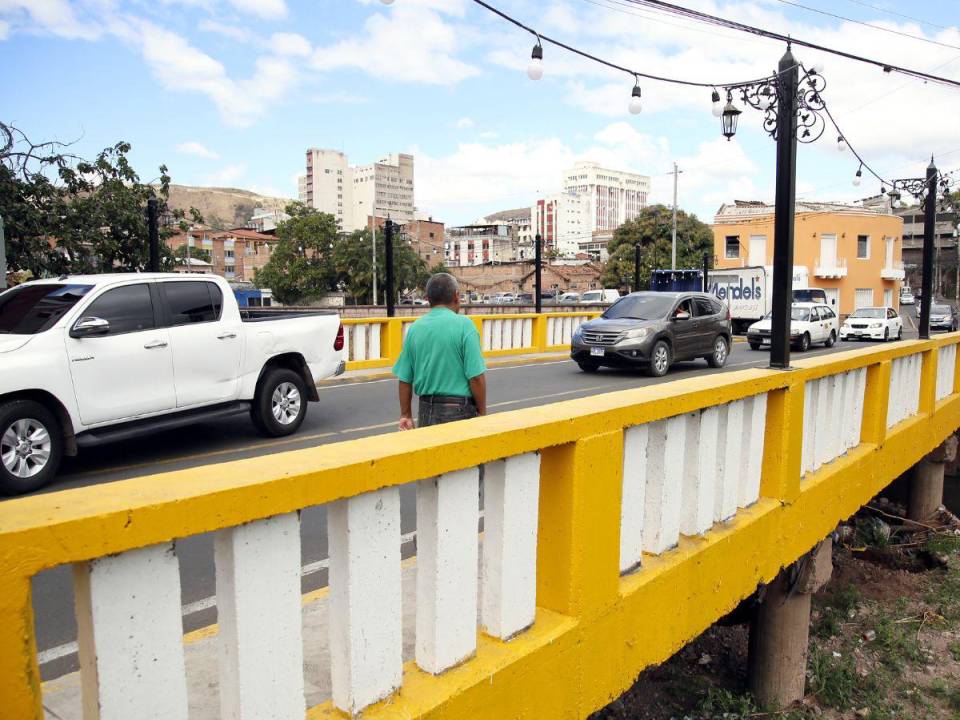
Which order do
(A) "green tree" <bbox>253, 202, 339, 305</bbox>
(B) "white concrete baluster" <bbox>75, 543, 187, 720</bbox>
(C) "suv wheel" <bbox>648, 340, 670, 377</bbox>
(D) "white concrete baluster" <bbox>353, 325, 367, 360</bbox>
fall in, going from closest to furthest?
(B) "white concrete baluster" <bbox>75, 543, 187, 720</bbox>
(D) "white concrete baluster" <bbox>353, 325, 367, 360</bbox>
(C) "suv wheel" <bbox>648, 340, 670, 377</bbox>
(A) "green tree" <bbox>253, 202, 339, 305</bbox>

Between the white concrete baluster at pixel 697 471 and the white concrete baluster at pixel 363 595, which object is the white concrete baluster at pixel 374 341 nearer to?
the white concrete baluster at pixel 697 471

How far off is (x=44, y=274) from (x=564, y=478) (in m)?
14.2

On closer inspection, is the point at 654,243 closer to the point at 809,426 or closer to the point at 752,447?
the point at 809,426

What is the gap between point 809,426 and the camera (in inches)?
191

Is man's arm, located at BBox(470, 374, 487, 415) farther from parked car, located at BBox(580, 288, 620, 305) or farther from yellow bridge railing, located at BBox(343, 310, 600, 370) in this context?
parked car, located at BBox(580, 288, 620, 305)

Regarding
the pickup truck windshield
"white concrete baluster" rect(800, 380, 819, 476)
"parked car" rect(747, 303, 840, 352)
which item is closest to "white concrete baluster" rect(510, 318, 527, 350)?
"parked car" rect(747, 303, 840, 352)

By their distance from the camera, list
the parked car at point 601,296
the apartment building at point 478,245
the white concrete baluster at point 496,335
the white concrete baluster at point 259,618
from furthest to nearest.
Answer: the apartment building at point 478,245 < the parked car at point 601,296 < the white concrete baluster at point 496,335 < the white concrete baluster at point 259,618

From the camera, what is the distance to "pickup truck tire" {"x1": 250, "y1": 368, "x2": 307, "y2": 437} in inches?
327

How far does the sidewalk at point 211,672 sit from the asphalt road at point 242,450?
67 cm

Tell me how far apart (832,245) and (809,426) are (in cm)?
5257

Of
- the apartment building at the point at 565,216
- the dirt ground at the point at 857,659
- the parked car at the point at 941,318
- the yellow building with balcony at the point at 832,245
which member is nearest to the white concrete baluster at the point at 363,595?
the dirt ground at the point at 857,659

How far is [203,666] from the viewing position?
8.76 ft

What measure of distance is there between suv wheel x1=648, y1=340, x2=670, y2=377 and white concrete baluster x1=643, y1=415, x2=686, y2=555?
1133cm

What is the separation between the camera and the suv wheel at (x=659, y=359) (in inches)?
572
